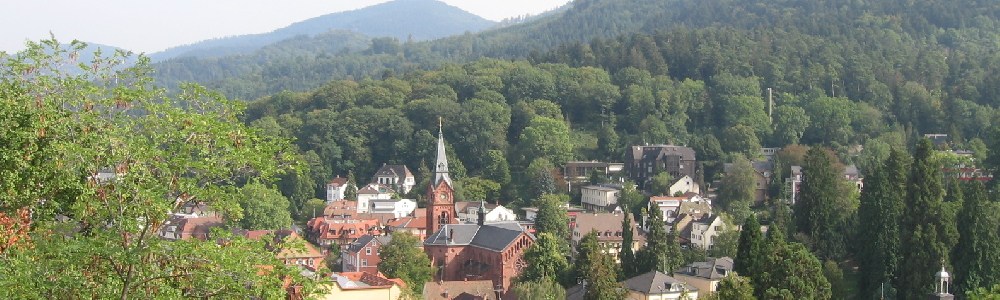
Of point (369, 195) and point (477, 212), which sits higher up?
point (477, 212)

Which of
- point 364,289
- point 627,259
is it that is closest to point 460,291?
point 627,259

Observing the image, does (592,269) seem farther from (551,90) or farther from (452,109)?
(551,90)

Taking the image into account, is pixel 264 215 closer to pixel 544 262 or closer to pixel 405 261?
pixel 405 261

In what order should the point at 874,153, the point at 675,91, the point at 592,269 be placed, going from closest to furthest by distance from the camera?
the point at 592,269, the point at 874,153, the point at 675,91

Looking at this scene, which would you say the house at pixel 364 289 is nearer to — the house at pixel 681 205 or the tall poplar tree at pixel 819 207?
the tall poplar tree at pixel 819 207

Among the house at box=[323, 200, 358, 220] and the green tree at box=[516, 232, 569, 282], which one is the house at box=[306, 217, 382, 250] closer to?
the house at box=[323, 200, 358, 220]

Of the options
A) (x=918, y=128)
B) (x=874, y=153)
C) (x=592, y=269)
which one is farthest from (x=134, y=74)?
(x=918, y=128)

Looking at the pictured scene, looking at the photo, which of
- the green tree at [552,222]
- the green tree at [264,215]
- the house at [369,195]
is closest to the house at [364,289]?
the green tree at [552,222]

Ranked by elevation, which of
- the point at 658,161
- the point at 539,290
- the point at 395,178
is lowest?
the point at 539,290
